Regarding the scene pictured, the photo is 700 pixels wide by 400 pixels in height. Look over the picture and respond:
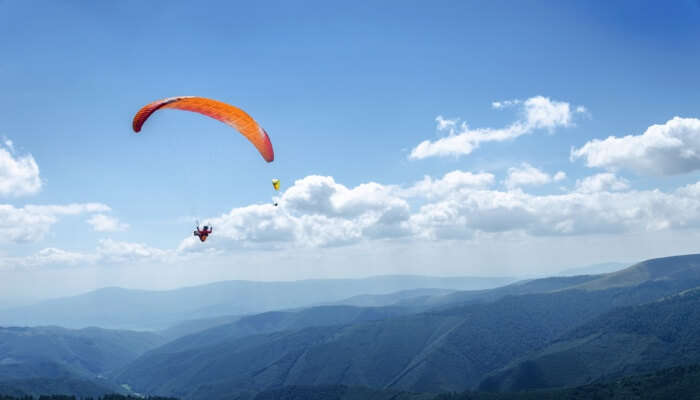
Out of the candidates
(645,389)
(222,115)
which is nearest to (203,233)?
(222,115)

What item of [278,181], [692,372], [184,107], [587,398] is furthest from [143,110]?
[692,372]

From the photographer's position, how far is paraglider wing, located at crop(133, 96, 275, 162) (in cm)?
4803

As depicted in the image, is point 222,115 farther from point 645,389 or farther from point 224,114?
point 645,389

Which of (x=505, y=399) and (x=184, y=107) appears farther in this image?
(x=505, y=399)

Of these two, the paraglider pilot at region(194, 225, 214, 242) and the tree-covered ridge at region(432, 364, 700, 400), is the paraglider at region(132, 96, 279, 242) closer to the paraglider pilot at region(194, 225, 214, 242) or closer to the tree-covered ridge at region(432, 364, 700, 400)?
the paraglider pilot at region(194, 225, 214, 242)

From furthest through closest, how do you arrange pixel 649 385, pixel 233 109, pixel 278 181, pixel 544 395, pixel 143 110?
1. pixel 544 395
2. pixel 649 385
3. pixel 278 181
4. pixel 233 109
5. pixel 143 110

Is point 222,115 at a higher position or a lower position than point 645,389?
higher

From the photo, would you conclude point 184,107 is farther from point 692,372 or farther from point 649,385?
point 692,372

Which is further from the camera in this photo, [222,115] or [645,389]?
[645,389]

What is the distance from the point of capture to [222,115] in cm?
5231

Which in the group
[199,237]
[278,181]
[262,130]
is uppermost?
[262,130]

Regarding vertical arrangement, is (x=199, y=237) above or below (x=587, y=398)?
above

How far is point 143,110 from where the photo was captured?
4775cm

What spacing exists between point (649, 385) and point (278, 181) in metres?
189
